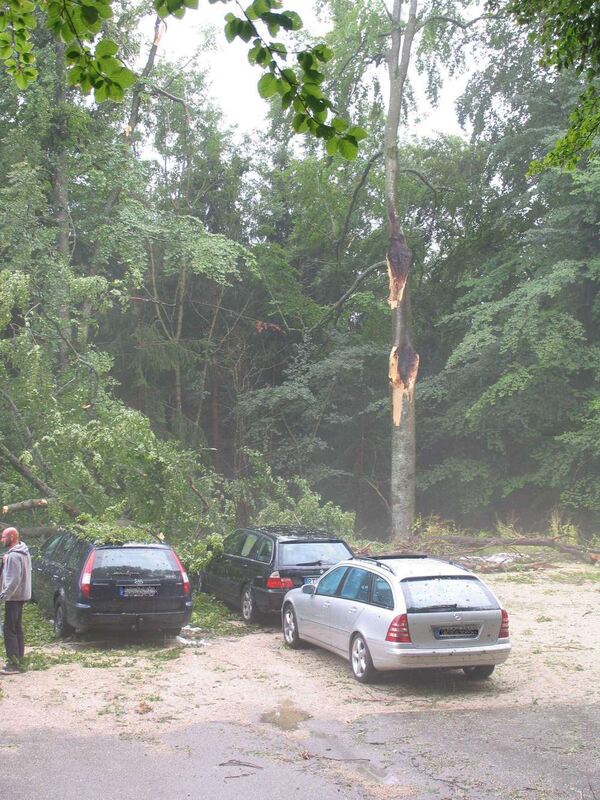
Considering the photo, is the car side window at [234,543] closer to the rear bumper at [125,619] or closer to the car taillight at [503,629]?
the rear bumper at [125,619]

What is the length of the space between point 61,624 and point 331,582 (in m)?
3.96

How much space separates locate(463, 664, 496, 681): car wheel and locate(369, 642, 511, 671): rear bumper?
0.34m

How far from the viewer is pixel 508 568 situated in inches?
787

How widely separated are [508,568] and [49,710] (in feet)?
45.3

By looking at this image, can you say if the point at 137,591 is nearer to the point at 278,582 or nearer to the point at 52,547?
the point at 278,582

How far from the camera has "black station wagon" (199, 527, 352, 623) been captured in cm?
1323

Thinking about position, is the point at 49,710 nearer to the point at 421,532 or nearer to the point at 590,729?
the point at 590,729

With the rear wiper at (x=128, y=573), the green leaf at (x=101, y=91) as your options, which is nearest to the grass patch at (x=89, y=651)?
the rear wiper at (x=128, y=573)

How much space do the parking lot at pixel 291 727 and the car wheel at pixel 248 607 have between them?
168 centimetres

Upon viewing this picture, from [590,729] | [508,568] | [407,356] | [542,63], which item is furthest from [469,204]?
[590,729]

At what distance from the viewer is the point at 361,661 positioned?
32.0ft

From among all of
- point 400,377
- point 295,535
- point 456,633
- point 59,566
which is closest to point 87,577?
point 59,566

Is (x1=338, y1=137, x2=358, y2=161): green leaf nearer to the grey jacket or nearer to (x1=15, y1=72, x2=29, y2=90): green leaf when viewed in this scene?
(x1=15, y1=72, x2=29, y2=90): green leaf

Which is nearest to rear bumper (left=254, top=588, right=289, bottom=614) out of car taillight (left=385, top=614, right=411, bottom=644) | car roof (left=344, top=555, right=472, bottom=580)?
car roof (left=344, top=555, right=472, bottom=580)
